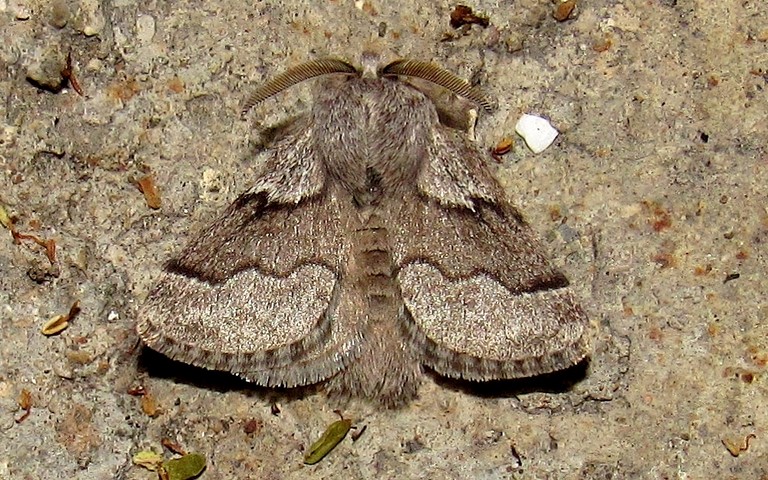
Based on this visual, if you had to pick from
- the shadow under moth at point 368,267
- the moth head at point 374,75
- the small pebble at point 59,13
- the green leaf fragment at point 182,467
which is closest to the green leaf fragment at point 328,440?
the shadow under moth at point 368,267

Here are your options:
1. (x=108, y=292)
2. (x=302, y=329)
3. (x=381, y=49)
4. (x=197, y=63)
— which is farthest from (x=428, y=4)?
(x=108, y=292)

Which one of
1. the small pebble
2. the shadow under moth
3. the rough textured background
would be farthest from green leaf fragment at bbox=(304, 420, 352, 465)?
the small pebble

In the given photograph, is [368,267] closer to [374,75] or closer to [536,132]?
[374,75]

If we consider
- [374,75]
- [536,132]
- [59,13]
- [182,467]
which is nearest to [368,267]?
[374,75]

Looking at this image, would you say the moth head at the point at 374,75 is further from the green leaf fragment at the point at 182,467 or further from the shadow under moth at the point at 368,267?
the green leaf fragment at the point at 182,467

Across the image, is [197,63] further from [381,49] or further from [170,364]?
[170,364]

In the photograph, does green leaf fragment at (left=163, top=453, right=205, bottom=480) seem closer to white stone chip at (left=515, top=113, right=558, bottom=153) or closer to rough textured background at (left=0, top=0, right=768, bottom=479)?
rough textured background at (left=0, top=0, right=768, bottom=479)

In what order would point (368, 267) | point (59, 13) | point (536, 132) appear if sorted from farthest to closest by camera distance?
point (536, 132) < point (59, 13) < point (368, 267)
